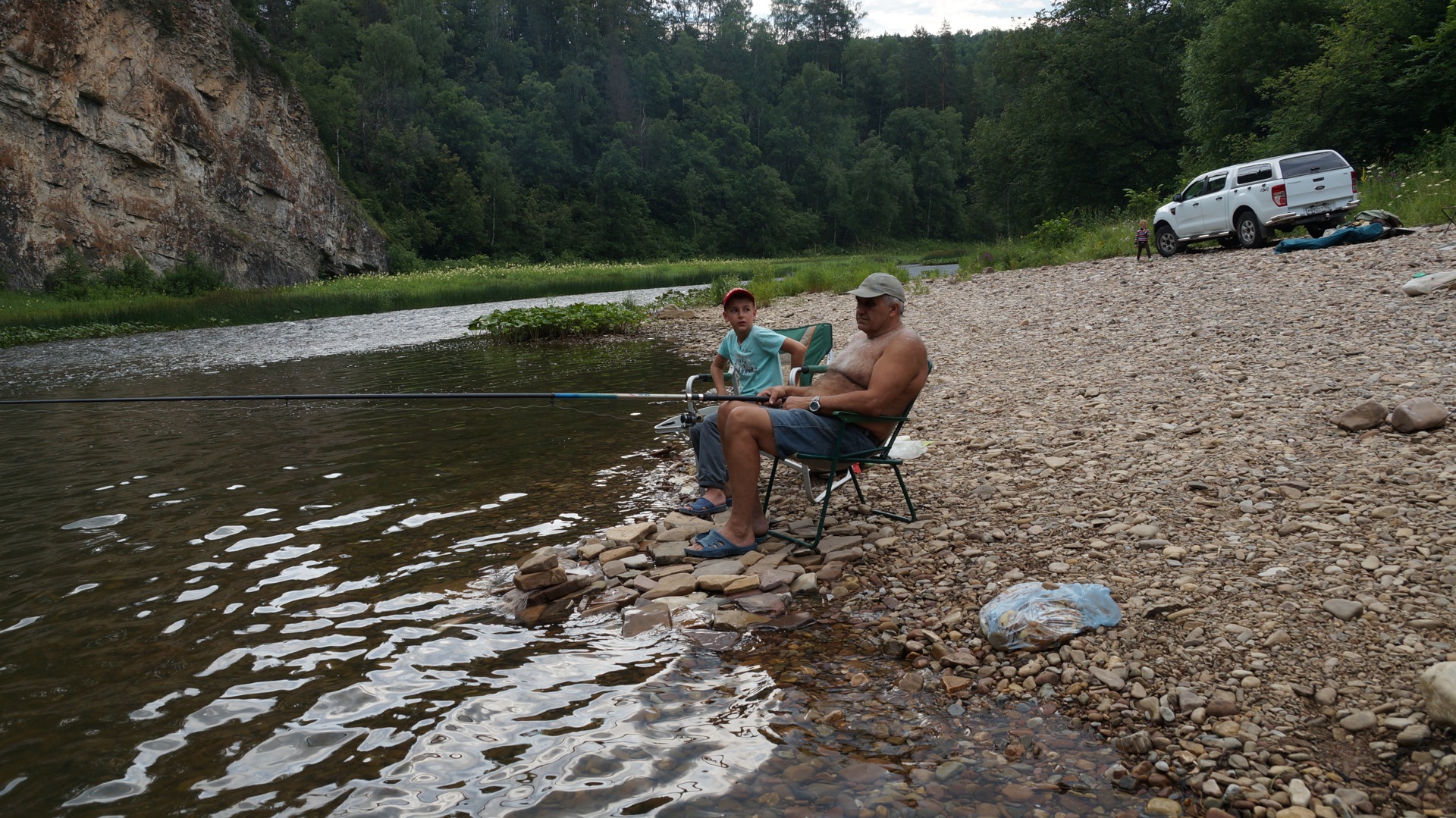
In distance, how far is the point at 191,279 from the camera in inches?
1406

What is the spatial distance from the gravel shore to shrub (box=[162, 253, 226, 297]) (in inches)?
1374

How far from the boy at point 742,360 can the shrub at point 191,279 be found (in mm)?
33894

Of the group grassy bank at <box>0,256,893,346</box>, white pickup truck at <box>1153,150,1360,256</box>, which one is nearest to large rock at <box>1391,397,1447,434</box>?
white pickup truck at <box>1153,150,1360,256</box>

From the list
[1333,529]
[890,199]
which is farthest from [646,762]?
[890,199]

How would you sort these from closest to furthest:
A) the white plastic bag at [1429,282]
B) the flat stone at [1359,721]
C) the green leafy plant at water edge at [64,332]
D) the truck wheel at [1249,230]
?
the flat stone at [1359,721] → the white plastic bag at [1429,282] → the truck wheel at [1249,230] → the green leafy plant at water edge at [64,332]

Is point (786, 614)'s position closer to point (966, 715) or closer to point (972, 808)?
point (966, 715)

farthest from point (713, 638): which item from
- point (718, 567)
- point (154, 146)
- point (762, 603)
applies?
point (154, 146)

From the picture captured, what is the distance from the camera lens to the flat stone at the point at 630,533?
5613mm

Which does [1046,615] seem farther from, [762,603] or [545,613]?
[545,613]

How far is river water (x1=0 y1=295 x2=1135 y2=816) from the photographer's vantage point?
308cm

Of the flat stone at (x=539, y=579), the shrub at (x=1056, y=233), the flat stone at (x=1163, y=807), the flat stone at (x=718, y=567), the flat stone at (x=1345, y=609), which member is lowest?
the flat stone at (x=1163, y=807)

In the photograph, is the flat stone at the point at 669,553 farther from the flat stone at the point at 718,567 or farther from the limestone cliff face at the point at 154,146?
the limestone cliff face at the point at 154,146

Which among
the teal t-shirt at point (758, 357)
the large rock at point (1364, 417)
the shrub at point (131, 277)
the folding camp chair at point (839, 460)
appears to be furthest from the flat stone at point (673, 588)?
the shrub at point (131, 277)

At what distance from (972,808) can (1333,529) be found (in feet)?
8.11
